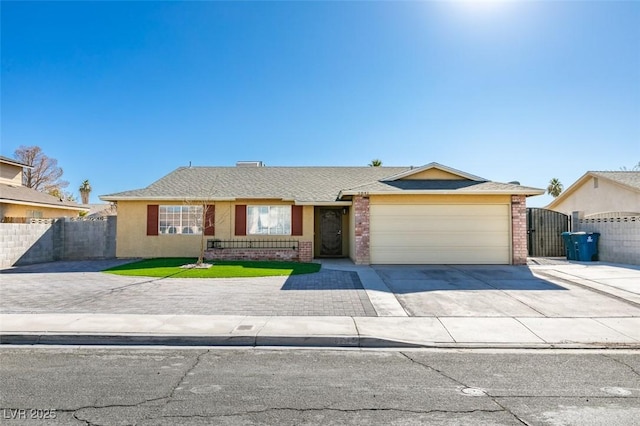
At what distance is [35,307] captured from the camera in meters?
7.76

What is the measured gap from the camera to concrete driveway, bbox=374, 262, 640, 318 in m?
7.48

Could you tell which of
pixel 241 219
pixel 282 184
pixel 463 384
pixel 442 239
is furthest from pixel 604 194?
pixel 463 384

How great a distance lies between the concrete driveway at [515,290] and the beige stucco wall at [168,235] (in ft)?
19.4

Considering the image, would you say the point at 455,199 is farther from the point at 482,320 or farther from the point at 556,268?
the point at 482,320

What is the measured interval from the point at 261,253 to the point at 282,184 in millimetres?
3981

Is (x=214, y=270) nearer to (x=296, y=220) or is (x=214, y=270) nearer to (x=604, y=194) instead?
(x=296, y=220)

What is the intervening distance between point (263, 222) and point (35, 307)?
32.2 feet

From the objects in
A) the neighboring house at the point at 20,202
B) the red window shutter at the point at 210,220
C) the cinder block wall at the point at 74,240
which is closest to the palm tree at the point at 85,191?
the neighboring house at the point at 20,202

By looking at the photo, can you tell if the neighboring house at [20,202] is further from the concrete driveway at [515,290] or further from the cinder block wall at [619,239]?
the cinder block wall at [619,239]

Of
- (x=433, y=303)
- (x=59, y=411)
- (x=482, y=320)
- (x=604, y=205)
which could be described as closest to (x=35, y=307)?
(x=59, y=411)

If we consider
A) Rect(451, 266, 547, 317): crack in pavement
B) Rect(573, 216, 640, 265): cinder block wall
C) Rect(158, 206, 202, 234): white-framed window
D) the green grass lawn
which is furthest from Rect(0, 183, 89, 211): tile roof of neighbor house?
Rect(573, 216, 640, 265): cinder block wall

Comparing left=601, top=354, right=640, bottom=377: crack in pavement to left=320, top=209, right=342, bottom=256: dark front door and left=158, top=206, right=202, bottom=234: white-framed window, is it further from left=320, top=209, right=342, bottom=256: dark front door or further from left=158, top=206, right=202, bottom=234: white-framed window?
left=158, top=206, right=202, bottom=234: white-framed window

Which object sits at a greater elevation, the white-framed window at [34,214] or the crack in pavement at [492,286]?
the white-framed window at [34,214]

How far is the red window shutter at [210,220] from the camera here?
16656 millimetres
